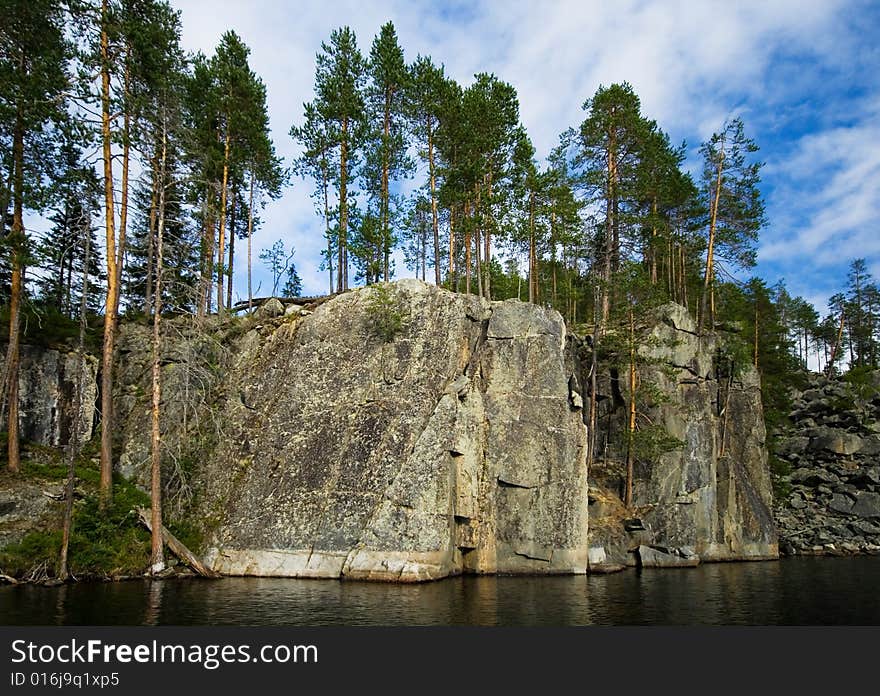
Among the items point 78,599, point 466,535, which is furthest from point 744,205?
point 78,599

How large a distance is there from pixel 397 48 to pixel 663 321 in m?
27.0

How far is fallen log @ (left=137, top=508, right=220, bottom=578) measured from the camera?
2584 cm

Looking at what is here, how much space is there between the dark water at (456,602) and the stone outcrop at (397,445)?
1812 millimetres

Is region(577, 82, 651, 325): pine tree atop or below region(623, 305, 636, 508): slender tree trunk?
atop

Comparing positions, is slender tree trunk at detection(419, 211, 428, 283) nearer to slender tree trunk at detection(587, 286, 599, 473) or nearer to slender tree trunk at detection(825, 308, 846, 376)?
slender tree trunk at detection(587, 286, 599, 473)

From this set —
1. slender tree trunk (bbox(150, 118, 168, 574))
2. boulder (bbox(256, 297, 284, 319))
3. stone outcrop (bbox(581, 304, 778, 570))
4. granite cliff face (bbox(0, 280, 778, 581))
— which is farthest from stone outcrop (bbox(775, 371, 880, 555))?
slender tree trunk (bbox(150, 118, 168, 574))

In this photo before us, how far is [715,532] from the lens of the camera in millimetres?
40125

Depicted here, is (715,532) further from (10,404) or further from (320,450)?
(10,404)

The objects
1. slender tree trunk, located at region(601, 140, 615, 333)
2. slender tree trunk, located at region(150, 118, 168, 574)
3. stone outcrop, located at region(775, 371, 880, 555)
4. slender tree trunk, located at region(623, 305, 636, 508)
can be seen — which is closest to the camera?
slender tree trunk, located at region(150, 118, 168, 574)

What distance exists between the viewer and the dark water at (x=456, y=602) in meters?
17.6

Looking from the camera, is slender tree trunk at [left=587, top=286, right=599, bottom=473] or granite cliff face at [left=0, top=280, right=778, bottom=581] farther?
slender tree trunk at [left=587, top=286, right=599, bottom=473]

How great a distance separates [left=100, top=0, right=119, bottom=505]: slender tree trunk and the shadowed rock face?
4.78 meters

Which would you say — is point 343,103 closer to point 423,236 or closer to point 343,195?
point 343,195

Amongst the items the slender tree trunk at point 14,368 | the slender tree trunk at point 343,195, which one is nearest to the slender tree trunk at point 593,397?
the slender tree trunk at point 343,195
